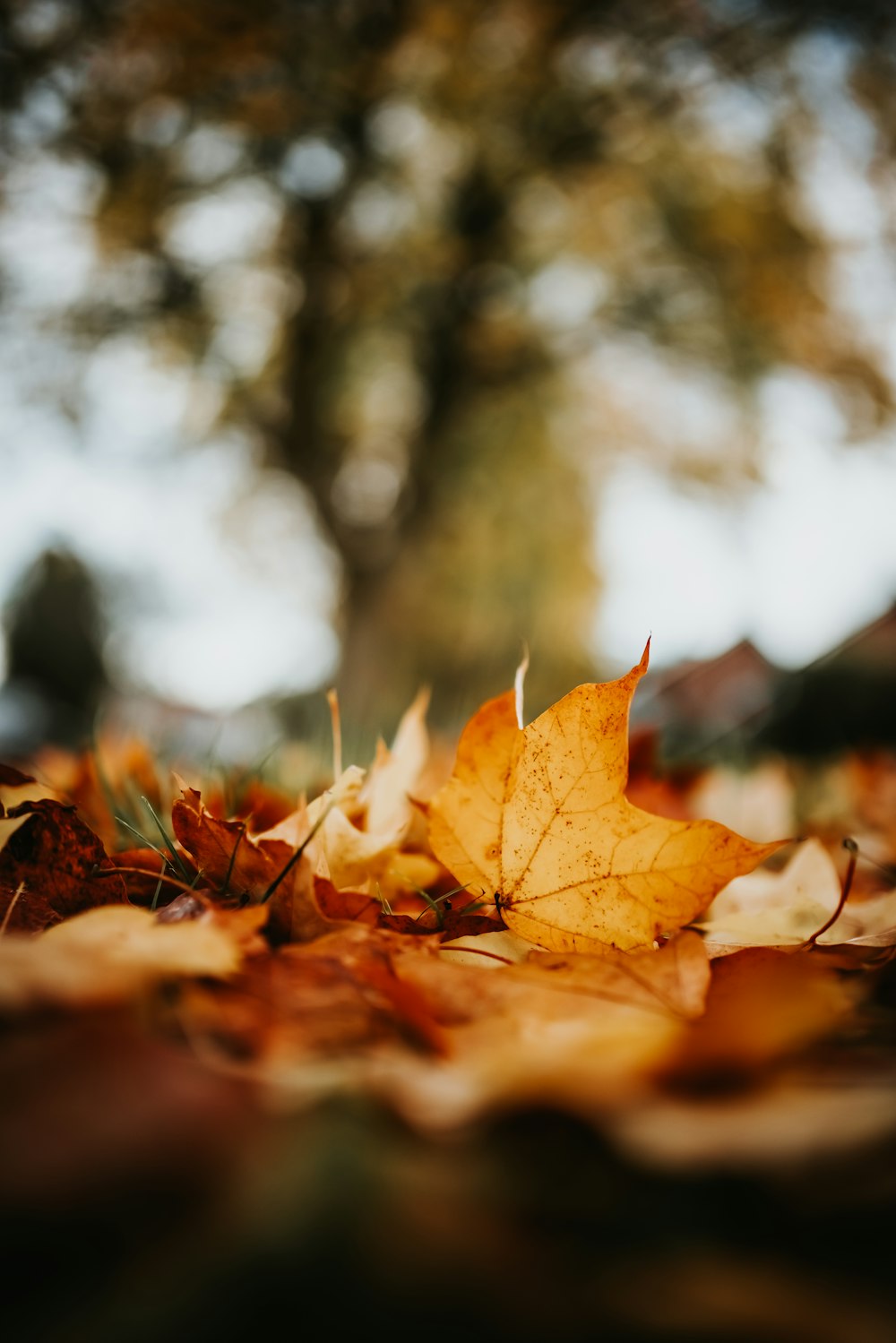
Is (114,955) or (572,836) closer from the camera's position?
(114,955)

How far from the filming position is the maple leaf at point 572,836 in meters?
0.38


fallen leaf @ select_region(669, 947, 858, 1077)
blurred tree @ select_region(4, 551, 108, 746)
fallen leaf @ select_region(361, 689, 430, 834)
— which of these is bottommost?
fallen leaf @ select_region(669, 947, 858, 1077)

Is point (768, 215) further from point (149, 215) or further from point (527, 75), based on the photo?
point (149, 215)

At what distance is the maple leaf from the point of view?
0.38 meters

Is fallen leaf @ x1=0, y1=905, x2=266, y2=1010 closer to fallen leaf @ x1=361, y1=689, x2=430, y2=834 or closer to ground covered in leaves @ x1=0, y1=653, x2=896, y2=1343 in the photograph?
ground covered in leaves @ x1=0, y1=653, x2=896, y2=1343

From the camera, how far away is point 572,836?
40cm

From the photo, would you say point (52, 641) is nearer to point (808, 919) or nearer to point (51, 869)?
point (51, 869)

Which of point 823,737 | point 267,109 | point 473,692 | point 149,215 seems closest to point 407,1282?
point 473,692

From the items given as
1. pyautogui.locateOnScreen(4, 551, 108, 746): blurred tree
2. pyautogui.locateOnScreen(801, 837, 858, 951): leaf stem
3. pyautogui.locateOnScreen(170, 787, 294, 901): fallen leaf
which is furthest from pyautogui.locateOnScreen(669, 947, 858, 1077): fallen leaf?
pyautogui.locateOnScreen(4, 551, 108, 746): blurred tree

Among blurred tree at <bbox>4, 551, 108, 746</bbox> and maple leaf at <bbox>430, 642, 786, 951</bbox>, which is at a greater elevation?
blurred tree at <bbox>4, 551, 108, 746</bbox>

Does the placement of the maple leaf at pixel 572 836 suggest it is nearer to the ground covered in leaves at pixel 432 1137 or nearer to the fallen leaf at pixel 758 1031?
the ground covered in leaves at pixel 432 1137

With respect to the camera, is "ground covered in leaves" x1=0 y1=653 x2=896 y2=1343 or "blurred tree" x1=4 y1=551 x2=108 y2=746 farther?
"blurred tree" x1=4 y1=551 x2=108 y2=746

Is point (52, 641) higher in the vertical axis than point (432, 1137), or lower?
higher

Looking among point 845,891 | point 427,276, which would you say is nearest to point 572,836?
point 845,891
